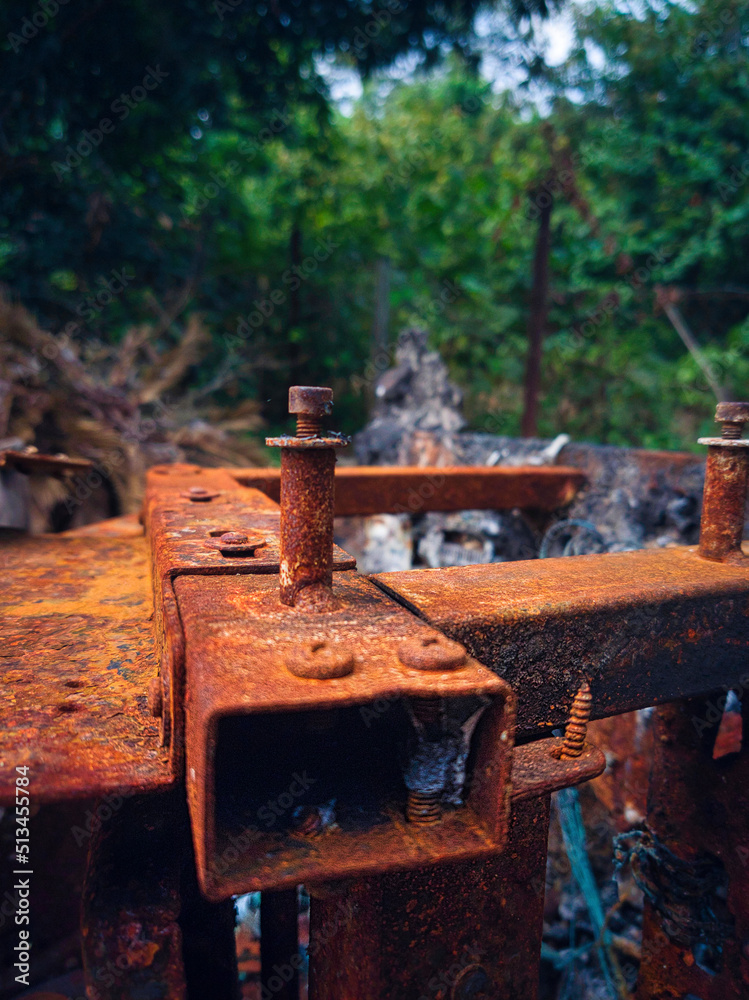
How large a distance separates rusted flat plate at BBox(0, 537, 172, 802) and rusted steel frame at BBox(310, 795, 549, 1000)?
15.0 inches

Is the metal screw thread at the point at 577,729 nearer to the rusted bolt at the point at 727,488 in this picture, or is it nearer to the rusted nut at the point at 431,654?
the rusted nut at the point at 431,654

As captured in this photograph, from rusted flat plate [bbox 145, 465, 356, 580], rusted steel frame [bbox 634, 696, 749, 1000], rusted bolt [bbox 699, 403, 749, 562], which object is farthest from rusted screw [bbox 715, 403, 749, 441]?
rusted flat plate [bbox 145, 465, 356, 580]

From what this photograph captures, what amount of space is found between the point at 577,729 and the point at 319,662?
45cm

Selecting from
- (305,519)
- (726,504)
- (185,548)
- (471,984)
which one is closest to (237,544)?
(185,548)

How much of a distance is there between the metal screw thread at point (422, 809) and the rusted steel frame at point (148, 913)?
428 millimetres

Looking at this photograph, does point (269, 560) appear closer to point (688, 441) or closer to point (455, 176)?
point (688, 441)

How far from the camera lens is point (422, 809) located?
0.88 metres

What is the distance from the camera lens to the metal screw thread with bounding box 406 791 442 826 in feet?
2.89

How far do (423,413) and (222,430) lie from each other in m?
1.62

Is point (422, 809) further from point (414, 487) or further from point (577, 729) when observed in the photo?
point (414, 487)

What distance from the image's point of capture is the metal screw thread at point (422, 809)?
2.89 ft

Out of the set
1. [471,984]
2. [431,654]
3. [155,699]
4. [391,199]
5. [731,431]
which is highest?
[391,199]

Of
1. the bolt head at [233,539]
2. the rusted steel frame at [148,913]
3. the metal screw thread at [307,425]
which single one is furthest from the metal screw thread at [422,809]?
the bolt head at [233,539]

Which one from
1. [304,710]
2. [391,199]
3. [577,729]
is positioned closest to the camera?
[304,710]
